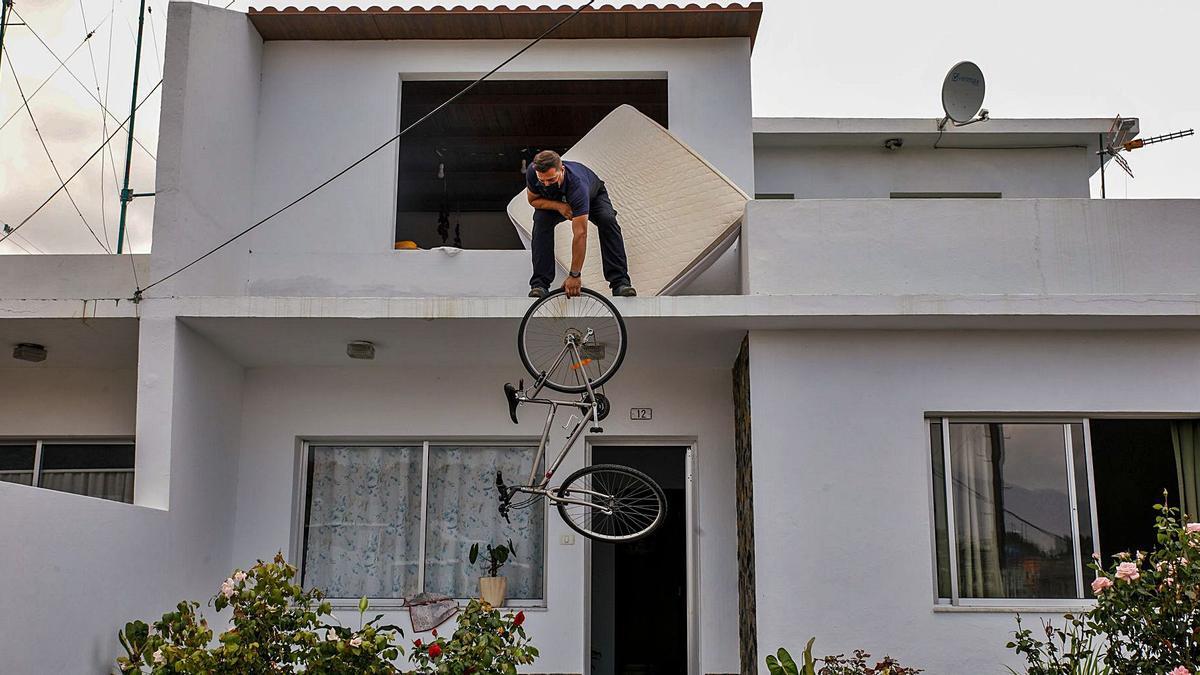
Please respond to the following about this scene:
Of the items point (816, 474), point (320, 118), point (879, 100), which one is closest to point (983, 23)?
point (879, 100)

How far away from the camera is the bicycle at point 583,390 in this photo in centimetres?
644

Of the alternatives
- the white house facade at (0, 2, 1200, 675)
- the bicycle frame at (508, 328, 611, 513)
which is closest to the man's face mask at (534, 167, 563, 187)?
the white house facade at (0, 2, 1200, 675)

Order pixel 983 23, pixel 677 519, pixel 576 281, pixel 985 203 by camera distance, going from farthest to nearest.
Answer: pixel 677 519
pixel 983 23
pixel 985 203
pixel 576 281

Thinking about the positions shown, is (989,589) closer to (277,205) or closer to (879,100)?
(277,205)

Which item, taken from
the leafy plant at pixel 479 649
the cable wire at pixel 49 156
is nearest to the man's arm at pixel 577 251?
the leafy plant at pixel 479 649

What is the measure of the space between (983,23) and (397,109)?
5.35m

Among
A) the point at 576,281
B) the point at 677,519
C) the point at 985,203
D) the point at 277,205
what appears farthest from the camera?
the point at 677,519

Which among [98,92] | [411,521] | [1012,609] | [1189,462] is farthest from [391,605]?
[1189,462]

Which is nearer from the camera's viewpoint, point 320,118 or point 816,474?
point 816,474

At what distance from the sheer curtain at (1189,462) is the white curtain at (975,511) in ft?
4.00

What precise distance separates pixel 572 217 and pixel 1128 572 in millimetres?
3596

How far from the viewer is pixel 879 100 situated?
12102 mm

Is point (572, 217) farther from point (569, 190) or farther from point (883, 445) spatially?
point (883, 445)

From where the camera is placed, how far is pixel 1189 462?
22.7 ft
